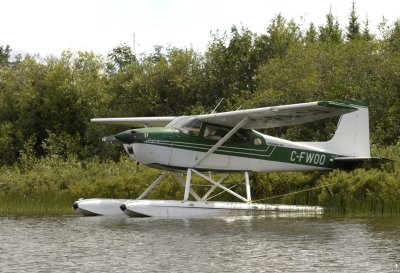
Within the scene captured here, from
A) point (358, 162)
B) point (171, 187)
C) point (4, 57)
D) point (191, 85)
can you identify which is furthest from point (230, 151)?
point (4, 57)

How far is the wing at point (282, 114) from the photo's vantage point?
15648 millimetres

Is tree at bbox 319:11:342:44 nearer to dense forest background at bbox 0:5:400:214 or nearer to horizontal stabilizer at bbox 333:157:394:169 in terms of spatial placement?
dense forest background at bbox 0:5:400:214

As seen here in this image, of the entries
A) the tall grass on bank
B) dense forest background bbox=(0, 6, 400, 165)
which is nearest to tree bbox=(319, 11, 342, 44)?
dense forest background bbox=(0, 6, 400, 165)

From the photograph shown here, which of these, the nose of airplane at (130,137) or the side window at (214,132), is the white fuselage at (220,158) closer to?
the nose of airplane at (130,137)

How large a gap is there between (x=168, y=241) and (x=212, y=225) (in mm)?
2380

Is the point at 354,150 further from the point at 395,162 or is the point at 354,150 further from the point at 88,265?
the point at 88,265

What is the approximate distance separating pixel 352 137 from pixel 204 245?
24.3 feet

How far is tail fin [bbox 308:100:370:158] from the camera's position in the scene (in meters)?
18.0

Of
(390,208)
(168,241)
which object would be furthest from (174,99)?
(168,241)

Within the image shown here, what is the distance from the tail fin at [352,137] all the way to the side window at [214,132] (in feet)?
7.32

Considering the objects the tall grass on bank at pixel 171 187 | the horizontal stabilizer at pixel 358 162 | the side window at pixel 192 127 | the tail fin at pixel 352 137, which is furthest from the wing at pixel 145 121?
the horizontal stabilizer at pixel 358 162

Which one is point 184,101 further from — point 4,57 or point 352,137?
point 4,57

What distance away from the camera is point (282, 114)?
16328 millimetres

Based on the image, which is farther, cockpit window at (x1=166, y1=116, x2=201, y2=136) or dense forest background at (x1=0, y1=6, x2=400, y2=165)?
dense forest background at (x1=0, y1=6, x2=400, y2=165)
